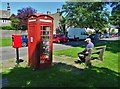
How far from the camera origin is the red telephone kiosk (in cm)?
896

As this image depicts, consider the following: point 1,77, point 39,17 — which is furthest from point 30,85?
point 39,17

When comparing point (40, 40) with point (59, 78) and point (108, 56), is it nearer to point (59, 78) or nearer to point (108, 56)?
point (59, 78)

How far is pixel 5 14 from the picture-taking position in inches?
2295

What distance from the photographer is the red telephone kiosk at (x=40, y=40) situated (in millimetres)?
8961

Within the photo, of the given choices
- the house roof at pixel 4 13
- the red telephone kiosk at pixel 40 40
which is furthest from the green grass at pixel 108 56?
the house roof at pixel 4 13

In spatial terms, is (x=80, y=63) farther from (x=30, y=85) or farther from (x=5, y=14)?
(x=5, y=14)

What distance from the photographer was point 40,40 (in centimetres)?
907

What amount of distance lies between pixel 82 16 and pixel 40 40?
33.6m

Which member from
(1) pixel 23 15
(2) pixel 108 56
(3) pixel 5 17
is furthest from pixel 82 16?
(2) pixel 108 56

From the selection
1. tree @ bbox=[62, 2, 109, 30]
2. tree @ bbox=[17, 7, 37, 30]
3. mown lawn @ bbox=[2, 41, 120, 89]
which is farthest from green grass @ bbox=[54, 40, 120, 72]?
tree @ bbox=[17, 7, 37, 30]

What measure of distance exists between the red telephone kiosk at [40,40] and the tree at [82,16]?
3193 cm

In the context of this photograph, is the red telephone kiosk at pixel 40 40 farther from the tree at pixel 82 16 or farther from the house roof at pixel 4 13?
the house roof at pixel 4 13

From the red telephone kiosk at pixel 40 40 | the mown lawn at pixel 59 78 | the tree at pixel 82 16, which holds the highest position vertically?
the tree at pixel 82 16

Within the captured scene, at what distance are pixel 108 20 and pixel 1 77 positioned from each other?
1619 inches
